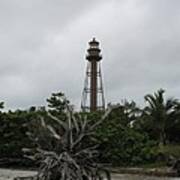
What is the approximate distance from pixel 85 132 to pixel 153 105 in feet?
121

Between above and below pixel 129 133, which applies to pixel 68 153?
below

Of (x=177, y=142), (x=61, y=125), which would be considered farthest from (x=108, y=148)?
(x=61, y=125)

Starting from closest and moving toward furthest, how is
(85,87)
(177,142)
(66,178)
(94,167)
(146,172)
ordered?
(66,178) → (94,167) → (146,172) → (177,142) → (85,87)

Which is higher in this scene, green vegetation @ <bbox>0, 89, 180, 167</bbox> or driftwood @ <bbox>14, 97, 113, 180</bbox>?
green vegetation @ <bbox>0, 89, 180, 167</bbox>

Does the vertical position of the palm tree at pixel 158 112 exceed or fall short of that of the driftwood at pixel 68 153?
it exceeds it

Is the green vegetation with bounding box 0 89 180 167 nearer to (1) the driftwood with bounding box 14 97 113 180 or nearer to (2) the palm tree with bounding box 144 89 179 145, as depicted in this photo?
(2) the palm tree with bounding box 144 89 179 145

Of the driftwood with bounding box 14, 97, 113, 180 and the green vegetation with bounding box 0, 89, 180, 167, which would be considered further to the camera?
the green vegetation with bounding box 0, 89, 180, 167

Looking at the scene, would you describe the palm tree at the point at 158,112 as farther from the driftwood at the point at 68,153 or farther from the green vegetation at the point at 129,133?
the driftwood at the point at 68,153

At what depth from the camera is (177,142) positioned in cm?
5272

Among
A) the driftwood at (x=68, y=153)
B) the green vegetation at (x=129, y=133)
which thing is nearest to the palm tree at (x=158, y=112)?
the green vegetation at (x=129, y=133)

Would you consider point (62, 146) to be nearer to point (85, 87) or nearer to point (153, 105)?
point (153, 105)

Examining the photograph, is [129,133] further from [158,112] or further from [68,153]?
[68,153]

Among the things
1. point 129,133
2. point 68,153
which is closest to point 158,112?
point 129,133

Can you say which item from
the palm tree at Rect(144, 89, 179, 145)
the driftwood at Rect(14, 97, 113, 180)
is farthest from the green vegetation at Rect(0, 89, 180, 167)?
the driftwood at Rect(14, 97, 113, 180)
